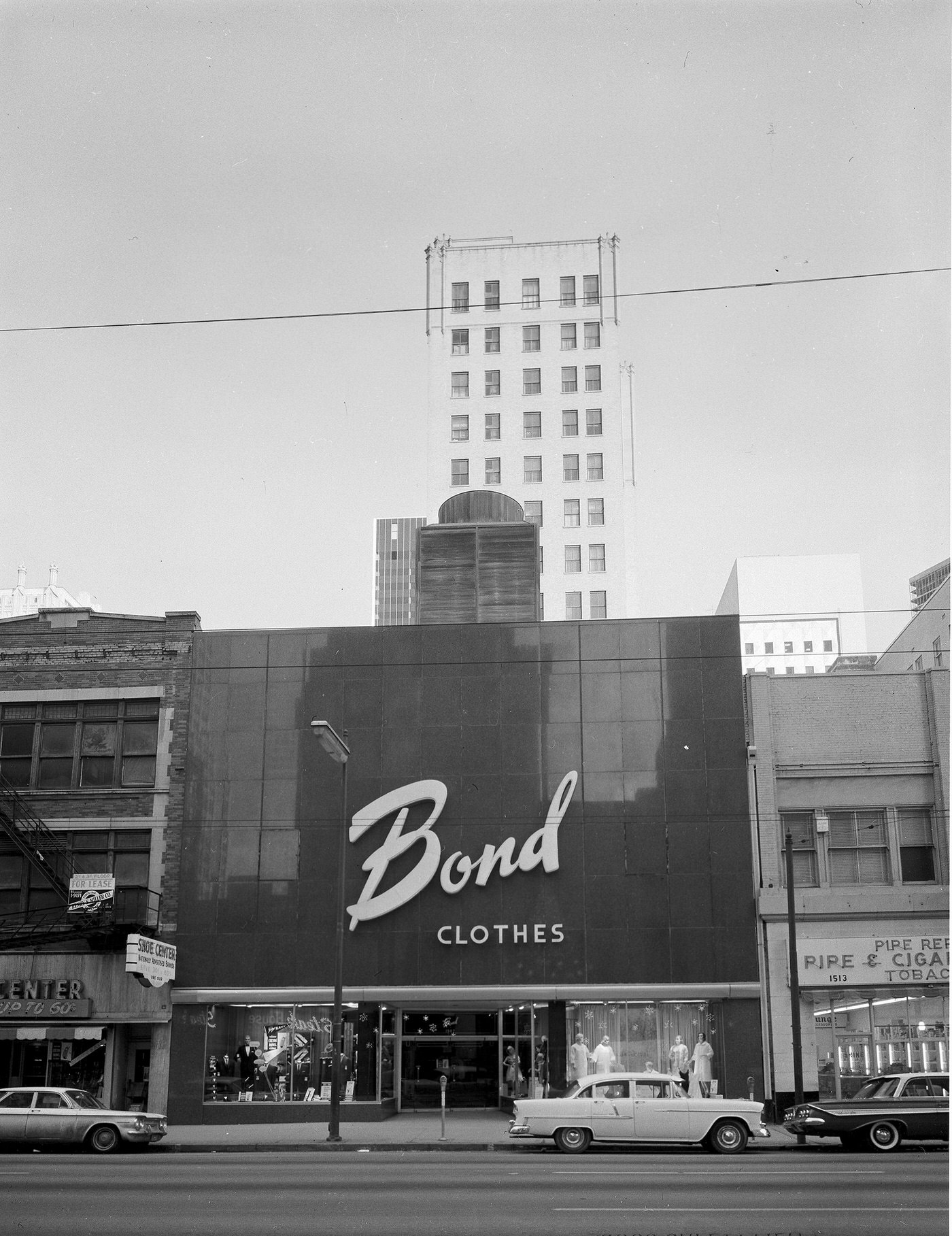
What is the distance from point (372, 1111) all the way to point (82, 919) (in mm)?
8586

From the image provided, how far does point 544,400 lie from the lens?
8762 centimetres

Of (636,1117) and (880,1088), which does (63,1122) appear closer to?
(636,1117)

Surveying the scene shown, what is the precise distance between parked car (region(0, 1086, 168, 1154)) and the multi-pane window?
10658 mm

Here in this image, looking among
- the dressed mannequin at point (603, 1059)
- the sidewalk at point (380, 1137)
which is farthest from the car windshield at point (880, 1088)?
the dressed mannequin at point (603, 1059)

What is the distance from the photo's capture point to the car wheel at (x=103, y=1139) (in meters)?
25.0

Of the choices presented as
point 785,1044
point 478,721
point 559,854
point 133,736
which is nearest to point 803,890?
point 785,1044

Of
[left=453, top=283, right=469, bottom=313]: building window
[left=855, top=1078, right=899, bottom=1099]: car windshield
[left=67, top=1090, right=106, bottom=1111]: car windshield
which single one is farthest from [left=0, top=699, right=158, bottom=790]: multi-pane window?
[left=453, top=283, right=469, bottom=313]: building window

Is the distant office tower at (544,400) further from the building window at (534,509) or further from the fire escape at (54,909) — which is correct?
the fire escape at (54,909)

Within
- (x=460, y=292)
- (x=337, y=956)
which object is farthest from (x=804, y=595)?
(x=337, y=956)

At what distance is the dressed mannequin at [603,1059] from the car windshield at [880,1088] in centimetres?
779

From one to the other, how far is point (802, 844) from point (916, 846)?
9.69 feet

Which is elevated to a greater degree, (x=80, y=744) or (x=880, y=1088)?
(x=80, y=744)

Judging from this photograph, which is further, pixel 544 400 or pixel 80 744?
pixel 544 400

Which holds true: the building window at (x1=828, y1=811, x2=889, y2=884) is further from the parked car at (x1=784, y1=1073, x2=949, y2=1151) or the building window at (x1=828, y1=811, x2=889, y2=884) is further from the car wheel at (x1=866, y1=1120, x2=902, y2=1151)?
the car wheel at (x1=866, y1=1120, x2=902, y2=1151)
